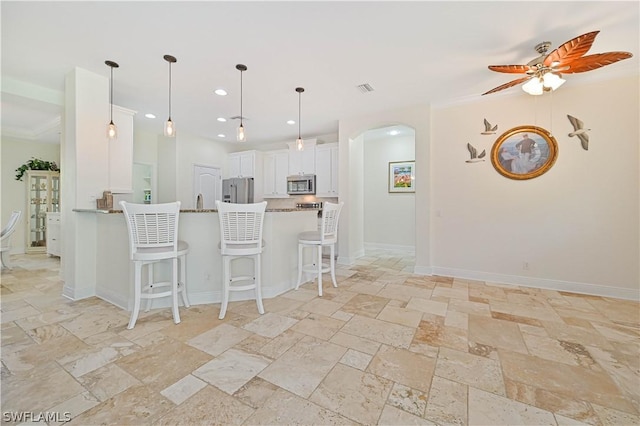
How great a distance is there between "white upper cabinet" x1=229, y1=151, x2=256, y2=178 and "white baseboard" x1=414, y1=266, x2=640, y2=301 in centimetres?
460

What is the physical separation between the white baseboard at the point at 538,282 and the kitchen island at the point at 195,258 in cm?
249

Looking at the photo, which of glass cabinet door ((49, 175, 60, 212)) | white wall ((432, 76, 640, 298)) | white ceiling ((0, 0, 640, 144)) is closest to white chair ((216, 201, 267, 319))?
white ceiling ((0, 0, 640, 144))

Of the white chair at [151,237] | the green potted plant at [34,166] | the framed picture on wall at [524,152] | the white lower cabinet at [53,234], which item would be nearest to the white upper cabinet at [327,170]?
the framed picture on wall at [524,152]

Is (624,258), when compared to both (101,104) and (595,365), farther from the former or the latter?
(101,104)

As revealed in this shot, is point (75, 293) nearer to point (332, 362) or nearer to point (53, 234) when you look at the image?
point (332, 362)

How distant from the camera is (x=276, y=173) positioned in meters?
6.45

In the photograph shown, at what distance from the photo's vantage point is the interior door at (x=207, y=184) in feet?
20.7

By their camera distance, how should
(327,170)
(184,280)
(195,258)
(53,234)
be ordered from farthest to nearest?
(327,170), (53,234), (195,258), (184,280)

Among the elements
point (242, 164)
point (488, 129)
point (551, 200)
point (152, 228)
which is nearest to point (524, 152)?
point (488, 129)

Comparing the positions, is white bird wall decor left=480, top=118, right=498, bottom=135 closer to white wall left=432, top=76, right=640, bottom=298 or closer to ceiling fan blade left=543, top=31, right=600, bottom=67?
white wall left=432, top=76, right=640, bottom=298

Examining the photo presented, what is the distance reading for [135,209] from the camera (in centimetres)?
231

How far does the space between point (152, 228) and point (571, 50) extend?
400 cm

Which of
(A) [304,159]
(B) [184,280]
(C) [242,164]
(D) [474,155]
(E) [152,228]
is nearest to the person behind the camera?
(E) [152,228]

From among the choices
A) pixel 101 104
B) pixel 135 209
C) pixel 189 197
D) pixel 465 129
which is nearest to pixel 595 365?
pixel 465 129
